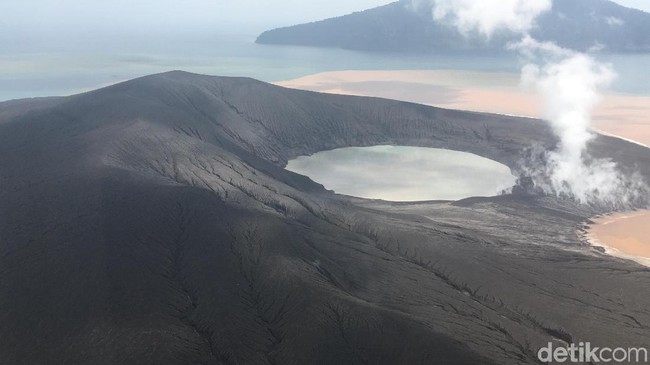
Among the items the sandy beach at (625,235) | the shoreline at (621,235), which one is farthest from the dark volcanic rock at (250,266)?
the sandy beach at (625,235)

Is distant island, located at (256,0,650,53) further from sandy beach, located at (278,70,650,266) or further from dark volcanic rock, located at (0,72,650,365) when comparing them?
dark volcanic rock, located at (0,72,650,365)

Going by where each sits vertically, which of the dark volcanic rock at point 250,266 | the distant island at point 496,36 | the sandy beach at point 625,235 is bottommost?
the sandy beach at point 625,235

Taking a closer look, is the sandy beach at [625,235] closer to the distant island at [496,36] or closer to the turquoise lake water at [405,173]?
the turquoise lake water at [405,173]

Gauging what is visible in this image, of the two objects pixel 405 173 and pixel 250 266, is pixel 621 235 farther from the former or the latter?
pixel 250 266

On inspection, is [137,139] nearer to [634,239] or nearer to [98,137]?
[98,137]

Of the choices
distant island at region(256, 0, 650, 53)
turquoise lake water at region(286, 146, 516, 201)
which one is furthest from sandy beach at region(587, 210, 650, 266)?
distant island at region(256, 0, 650, 53)

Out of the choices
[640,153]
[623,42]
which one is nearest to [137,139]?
[640,153]
